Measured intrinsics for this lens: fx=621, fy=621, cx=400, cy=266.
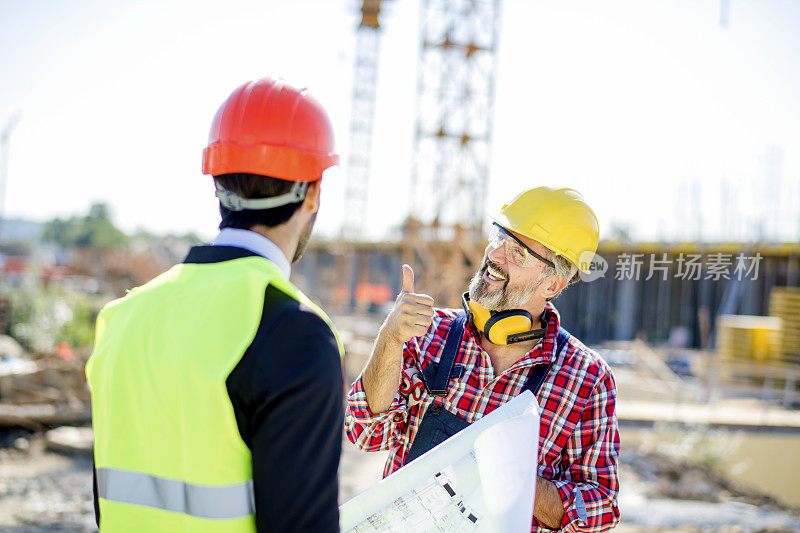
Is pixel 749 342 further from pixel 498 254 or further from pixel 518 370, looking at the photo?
pixel 518 370

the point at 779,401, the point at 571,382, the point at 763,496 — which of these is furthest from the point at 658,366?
the point at 571,382

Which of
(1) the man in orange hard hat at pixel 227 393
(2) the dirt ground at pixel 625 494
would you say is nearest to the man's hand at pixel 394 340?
(1) the man in orange hard hat at pixel 227 393

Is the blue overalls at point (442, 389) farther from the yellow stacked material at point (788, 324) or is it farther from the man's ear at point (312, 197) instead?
the yellow stacked material at point (788, 324)

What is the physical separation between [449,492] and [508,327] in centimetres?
74

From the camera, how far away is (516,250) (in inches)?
87.4

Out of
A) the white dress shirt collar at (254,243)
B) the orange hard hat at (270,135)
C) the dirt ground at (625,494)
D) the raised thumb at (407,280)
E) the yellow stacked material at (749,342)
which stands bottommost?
the dirt ground at (625,494)

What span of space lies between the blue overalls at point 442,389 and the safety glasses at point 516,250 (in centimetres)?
28

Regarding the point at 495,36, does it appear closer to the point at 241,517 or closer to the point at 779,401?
the point at 779,401

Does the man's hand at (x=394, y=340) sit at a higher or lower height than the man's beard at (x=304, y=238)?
lower

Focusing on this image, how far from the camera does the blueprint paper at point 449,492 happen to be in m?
1.33

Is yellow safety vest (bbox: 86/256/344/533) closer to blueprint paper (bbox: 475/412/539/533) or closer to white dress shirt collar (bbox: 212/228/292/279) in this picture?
white dress shirt collar (bbox: 212/228/292/279)

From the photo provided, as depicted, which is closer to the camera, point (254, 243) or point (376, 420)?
point (254, 243)

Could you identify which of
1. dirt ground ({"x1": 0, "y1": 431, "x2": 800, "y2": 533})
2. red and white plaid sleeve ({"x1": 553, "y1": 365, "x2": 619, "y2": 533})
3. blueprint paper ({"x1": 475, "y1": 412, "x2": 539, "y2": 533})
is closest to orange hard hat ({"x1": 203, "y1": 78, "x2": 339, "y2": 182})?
blueprint paper ({"x1": 475, "y1": 412, "x2": 539, "y2": 533})

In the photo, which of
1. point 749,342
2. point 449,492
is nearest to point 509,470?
point 449,492
